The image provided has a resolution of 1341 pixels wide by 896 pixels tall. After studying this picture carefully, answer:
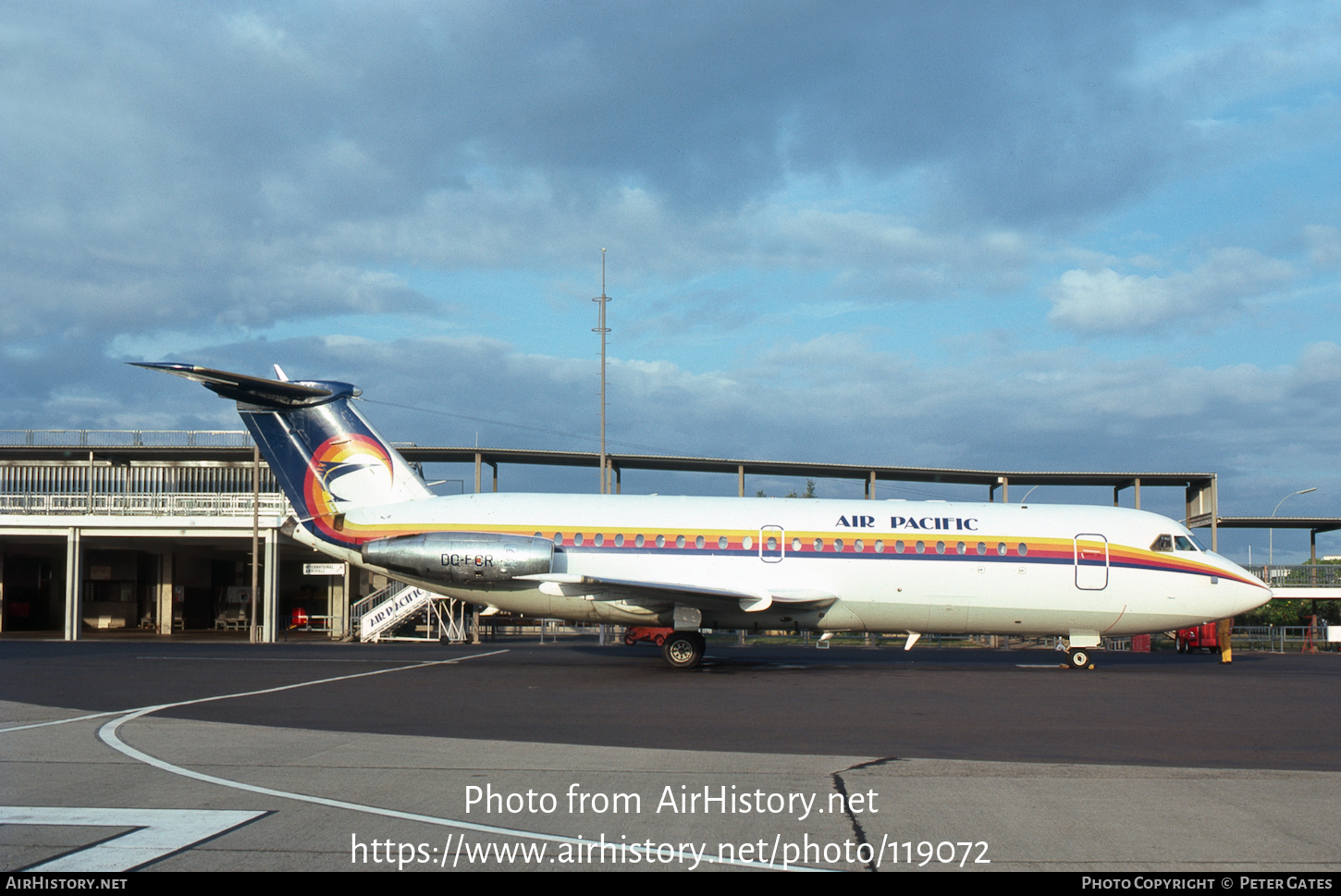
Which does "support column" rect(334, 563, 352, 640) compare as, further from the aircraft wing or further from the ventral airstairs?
the aircraft wing

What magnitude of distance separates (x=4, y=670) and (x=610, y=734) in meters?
15.0

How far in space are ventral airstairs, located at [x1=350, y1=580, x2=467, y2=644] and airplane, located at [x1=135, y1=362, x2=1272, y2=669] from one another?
13.9 m

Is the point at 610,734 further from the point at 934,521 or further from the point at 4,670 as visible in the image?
the point at 4,670

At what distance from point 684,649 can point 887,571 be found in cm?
477

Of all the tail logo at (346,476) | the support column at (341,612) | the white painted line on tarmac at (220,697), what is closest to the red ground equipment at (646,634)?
the white painted line on tarmac at (220,697)

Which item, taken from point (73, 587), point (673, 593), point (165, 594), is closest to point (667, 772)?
point (673, 593)

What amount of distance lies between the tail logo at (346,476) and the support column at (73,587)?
20.2m

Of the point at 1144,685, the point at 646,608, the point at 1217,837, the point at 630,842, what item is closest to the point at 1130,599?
the point at 1144,685

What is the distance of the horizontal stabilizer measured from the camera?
21.8 meters

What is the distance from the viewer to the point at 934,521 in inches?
880

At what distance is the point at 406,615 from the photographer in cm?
3622

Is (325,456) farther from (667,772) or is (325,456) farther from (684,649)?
(667,772)

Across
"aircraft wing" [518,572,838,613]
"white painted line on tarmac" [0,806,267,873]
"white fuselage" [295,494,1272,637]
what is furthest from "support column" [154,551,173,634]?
"white painted line on tarmac" [0,806,267,873]

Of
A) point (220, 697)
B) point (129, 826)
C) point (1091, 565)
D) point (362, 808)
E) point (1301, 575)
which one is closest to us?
point (129, 826)
